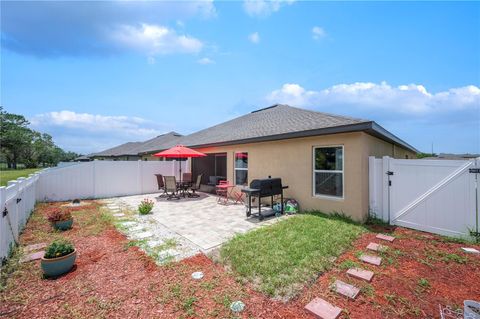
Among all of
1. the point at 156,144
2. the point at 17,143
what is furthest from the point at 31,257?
the point at 17,143

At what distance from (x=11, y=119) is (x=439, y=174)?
57403 mm

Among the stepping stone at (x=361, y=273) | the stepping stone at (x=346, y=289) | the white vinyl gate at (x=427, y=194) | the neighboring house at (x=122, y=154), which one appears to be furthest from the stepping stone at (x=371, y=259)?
the neighboring house at (x=122, y=154)

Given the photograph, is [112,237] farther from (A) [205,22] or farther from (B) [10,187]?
(A) [205,22]

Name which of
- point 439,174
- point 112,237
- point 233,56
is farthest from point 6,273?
point 233,56

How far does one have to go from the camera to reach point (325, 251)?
4109 millimetres

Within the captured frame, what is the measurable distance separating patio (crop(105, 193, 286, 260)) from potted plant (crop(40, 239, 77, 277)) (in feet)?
4.96

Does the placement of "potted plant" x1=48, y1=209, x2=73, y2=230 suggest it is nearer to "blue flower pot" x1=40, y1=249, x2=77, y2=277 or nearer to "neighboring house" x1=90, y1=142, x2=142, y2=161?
"blue flower pot" x1=40, y1=249, x2=77, y2=277

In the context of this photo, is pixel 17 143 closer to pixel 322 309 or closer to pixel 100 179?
pixel 100 179

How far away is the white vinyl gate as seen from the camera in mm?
4832

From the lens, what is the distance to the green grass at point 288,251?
10.6 feet

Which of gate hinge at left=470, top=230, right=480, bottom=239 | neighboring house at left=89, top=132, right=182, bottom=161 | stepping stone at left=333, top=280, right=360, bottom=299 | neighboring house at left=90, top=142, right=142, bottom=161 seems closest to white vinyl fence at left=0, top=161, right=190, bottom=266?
neighboring house at left=89, top=132, right=182, bottom=161

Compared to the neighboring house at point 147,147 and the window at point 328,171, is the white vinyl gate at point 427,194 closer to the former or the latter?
the window at point 328,171

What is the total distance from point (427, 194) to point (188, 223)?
6.63 m

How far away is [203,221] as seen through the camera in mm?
6453
